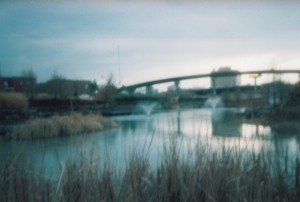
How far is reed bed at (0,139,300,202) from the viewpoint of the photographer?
312 cm

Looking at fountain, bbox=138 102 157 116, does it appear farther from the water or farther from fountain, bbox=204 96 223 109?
the water

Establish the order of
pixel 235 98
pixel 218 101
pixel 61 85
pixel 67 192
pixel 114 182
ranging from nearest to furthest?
pixel 67 192, pixel 114 182, pixel 61 85, pixel 235 98, pixel 218 101

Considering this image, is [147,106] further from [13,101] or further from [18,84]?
[13,101]

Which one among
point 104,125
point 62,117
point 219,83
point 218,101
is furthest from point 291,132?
point 219,83

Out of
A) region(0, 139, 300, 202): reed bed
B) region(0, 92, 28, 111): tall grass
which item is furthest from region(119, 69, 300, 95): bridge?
region(0, 139, 300, 202): reed bed

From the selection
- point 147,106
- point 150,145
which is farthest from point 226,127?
point 147,106

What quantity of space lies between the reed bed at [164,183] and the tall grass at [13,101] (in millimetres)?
9498

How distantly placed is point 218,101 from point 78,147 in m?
36.6

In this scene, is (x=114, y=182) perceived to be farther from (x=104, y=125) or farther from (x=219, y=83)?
(x=219, y=83)

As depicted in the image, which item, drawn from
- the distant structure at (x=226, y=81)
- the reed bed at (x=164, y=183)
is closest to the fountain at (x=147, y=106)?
the distant structure at (x=226, y=81)

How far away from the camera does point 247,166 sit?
12.2ft

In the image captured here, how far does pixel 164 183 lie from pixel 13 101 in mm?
11163

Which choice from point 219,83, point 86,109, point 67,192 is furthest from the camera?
point 219,83

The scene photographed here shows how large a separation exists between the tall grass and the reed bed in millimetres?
9498
